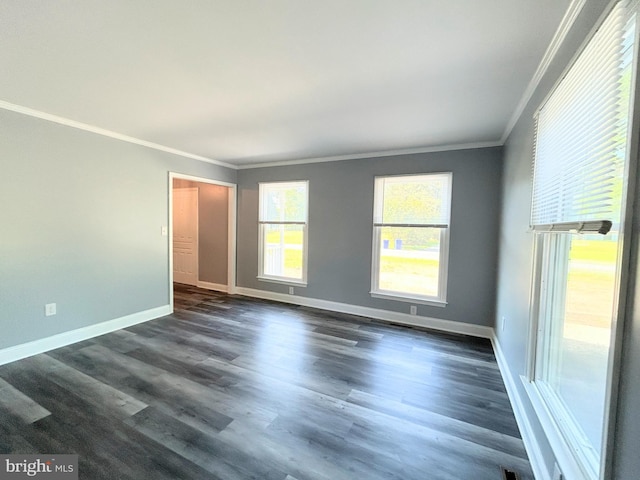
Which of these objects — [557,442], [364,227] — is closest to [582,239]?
[557,442]

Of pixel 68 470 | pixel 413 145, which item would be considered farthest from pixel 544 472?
pixel 413 145

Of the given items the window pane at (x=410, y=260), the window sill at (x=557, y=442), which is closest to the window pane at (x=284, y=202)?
the window pane at (x=410, y=260)

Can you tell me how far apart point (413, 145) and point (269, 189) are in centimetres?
262

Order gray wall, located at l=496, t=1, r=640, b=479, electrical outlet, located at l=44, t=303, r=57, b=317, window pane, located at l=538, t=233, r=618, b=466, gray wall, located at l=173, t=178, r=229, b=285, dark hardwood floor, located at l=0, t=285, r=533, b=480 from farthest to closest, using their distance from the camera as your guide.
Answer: gray wall, located at l=173, t=178, r=229, b=285, electrical outlet, located at l=44, t=303, r=57, b=317, dark hardwood floor, located at l=0, t=285, r=533, b=480, window pane, located at l=538, t=233, r=618, b=466, gray wall, located at l=496, t=1, r=640, b=479

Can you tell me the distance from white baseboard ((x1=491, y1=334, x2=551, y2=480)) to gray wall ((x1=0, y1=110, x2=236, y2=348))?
4.33 m

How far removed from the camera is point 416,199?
3.87 meters

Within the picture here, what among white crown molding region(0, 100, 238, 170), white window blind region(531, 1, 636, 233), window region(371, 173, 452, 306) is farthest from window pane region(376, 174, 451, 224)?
white crown molding region(0, 100, 238, 170)

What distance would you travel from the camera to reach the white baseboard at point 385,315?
3573 millimetres

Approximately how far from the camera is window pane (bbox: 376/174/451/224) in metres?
3.72

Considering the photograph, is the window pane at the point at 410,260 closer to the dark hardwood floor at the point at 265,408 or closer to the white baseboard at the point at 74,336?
the dark hardwood floor at the point at 265,408

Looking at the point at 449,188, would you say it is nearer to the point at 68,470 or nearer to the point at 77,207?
the point at 68,470

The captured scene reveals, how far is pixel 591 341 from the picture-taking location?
46.6 inches

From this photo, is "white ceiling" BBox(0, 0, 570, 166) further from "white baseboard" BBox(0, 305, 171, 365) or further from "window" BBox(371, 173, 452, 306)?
"white baseboard" BBox(0, 305, 171, 365)

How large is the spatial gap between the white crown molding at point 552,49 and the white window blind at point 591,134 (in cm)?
26
